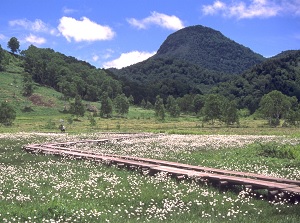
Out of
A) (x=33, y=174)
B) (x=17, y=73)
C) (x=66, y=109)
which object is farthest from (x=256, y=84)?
(x=33, y=174)

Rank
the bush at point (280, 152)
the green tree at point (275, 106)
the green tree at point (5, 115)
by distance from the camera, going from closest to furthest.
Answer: the bush at point (280, 152)
the green tree at point (5, 115)
the green tree at point (275, 106)

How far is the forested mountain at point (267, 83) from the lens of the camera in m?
181

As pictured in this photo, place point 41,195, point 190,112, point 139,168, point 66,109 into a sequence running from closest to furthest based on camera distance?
point 41,195 < point 139,168 < point 66,109 < point 190,112

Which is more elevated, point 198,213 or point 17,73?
point 17,73

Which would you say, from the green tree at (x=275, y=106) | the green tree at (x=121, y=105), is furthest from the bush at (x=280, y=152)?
the green tree at (x=121, y=105)

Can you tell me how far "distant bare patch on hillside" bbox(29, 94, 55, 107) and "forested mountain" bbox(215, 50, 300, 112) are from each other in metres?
90.4

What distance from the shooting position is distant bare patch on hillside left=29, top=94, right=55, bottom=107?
15050 centimetres

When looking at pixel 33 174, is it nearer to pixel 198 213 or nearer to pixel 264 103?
pixel 198 213

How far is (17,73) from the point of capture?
193m

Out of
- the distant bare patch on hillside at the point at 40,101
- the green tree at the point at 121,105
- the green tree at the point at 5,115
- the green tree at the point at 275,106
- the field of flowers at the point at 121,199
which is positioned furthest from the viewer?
the distant bare patch on hillside at the point at 40,101

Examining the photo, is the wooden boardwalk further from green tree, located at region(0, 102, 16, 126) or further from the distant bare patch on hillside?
the distant bare patch on hillside

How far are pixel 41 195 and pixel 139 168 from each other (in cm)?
740

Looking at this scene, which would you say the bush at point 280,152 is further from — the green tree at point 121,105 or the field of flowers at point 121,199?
the green tree at point 121,105

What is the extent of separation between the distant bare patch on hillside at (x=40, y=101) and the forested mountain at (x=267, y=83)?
297 feet
